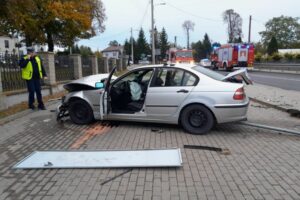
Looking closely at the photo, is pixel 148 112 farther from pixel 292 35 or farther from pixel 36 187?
pixel 292 35

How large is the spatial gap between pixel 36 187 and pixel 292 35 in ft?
361

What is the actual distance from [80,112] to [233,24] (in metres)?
78.9

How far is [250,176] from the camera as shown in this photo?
4.48 m

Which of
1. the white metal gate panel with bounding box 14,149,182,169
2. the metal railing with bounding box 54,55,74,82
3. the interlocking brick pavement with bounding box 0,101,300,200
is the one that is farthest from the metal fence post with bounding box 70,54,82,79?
the white metal gate panel with bounding box 14,149,182,169

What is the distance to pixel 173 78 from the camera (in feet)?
23.3

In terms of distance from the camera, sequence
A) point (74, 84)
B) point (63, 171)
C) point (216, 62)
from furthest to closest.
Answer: point (216, 62) < point (74, 84) < point (63, 171)

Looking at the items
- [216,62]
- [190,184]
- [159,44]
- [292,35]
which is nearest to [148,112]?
[190,184]

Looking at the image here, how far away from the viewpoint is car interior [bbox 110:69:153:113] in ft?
24.7

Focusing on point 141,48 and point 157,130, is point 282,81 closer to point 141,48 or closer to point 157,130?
point 157,130

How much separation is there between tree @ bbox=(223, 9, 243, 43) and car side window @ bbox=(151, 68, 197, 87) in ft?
254

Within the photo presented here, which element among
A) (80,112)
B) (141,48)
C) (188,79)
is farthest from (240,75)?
(141,48)

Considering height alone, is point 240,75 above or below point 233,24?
below

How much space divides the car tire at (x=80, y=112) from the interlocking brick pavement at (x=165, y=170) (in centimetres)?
35

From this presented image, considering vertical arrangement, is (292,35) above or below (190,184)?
above
